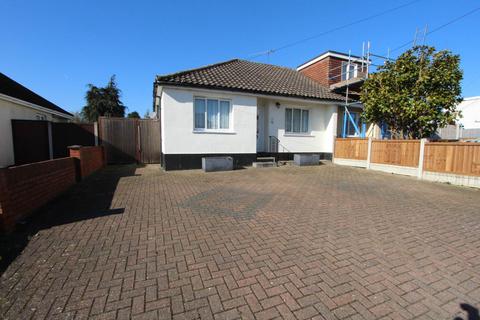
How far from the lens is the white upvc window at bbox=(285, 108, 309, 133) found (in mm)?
13829

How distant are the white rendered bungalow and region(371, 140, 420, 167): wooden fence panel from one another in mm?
3160

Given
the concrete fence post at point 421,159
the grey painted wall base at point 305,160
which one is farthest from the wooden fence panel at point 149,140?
the concrete fence post at point 421,159

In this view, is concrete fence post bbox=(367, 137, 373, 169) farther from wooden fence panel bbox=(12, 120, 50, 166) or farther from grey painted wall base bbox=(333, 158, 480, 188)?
wooden fence panel bbox=(12, 120, 50, 166)

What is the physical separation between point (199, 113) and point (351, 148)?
8.45 m

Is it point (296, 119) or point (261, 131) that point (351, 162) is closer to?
point (296, 119)

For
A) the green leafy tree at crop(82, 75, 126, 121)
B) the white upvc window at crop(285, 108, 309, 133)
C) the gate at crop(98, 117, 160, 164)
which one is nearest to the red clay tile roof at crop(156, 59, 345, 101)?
the white upvc window at crop(285, 108, 309, 133)

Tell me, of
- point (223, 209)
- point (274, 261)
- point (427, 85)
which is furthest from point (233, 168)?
point (427, 85)

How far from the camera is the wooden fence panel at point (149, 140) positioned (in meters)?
13.4

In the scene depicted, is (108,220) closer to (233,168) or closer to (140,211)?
(140,211)

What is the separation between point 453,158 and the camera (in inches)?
331

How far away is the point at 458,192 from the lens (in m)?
7.27

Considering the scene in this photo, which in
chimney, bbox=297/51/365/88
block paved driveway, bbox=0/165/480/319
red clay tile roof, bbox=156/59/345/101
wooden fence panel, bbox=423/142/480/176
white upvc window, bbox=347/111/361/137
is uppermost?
chimney, bbox=297/51/365/88

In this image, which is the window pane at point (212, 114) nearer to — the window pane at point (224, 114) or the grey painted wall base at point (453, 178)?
the window pane at point (224, 114)

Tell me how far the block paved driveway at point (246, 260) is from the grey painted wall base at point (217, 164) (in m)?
4.29
